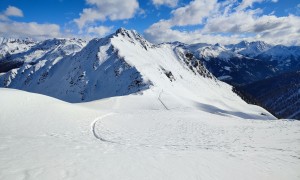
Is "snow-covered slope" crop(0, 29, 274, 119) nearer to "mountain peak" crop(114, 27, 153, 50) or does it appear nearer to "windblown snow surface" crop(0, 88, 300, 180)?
"mountain peak" crop(114, 27, 153, 50)

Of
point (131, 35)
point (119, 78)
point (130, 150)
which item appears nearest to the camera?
point (130, 150)

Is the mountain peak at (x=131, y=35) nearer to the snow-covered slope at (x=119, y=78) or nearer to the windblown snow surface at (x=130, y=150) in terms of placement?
the snow-covered slope at (x=119, y=78)

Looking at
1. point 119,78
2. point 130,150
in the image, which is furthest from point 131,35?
point 130,150

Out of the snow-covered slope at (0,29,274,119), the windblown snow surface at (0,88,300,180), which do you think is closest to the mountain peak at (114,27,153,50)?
the snow-covered slope at (0,29,274,119)

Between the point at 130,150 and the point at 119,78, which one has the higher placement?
the point at 119,78

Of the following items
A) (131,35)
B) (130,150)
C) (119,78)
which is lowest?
(130,150)

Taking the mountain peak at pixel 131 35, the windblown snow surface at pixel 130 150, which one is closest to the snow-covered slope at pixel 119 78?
the mountain peak at pixel 131 35

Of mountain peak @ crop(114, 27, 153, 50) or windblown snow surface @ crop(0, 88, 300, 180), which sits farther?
mountain peak @ crop(114, 27, 153, 50)

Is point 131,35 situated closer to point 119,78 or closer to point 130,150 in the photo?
point 119,78

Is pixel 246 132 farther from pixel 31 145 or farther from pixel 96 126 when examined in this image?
pixel 31 145
